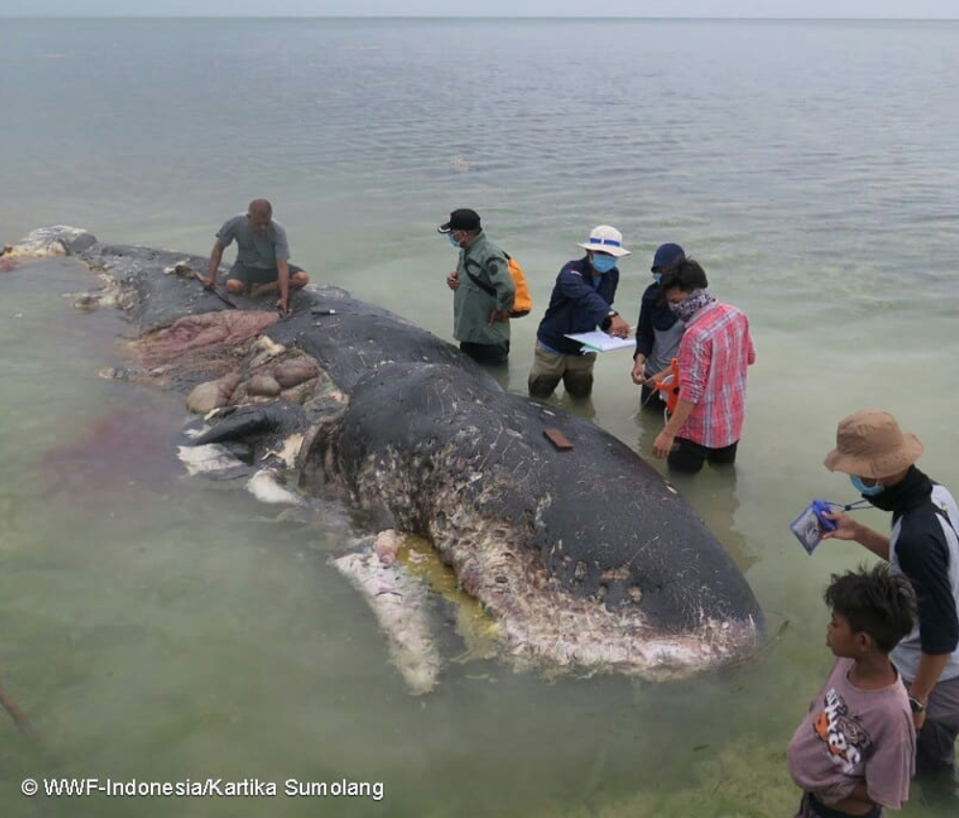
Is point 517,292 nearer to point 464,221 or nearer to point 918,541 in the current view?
point 464,221

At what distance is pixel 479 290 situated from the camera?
8461mm

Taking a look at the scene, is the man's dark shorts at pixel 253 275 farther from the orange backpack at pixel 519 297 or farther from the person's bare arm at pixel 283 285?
the orange backpack at pixel 519 297

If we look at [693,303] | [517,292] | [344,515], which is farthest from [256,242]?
[693,303]

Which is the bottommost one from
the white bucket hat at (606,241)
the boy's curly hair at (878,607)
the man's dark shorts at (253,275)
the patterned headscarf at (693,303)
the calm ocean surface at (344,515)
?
the calm ocean surface at (344,515)

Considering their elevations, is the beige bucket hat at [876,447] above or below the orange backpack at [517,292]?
above

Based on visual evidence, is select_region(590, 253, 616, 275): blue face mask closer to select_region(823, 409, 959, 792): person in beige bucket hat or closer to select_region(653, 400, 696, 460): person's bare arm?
select_region(653, 400, 696, 460): person's bare arm

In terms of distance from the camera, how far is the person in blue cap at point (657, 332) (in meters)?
6.99

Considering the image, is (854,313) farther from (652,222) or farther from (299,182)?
(299,182)

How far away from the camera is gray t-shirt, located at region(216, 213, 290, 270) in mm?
9602

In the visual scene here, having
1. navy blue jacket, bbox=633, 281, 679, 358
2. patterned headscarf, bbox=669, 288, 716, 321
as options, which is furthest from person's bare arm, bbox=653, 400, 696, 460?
navy blue jacket, bbox=633, 281, 679, 358

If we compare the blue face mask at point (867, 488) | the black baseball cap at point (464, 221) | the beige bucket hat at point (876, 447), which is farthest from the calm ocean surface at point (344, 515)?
the black baseball cap at point (464, 221)

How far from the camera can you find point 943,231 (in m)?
15.6

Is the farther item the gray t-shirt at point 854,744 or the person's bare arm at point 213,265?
the person's bare arm at point 213,265

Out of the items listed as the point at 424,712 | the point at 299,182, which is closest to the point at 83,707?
the point at 424,712
